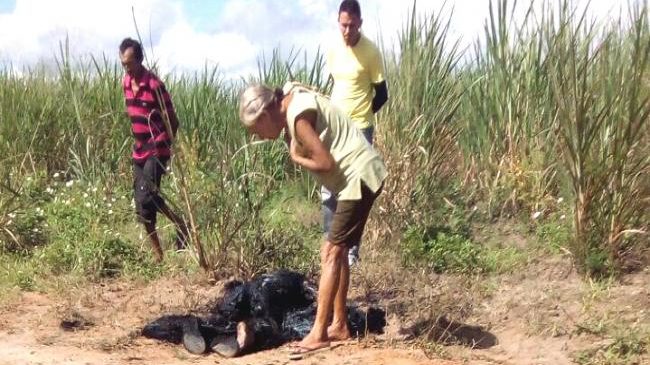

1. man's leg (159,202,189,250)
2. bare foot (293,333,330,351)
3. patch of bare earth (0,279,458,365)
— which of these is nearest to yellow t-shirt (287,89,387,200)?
bare foot (293,333,330,351)

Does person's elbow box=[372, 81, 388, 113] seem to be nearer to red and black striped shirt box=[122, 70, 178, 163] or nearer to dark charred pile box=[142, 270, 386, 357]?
dark charred pile box=[142, 270, 386, 357]

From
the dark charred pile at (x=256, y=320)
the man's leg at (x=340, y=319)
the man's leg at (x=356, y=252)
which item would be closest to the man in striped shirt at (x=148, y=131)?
the dark charred pile at (x=256, y=320)

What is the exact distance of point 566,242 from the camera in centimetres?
586

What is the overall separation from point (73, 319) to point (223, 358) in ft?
3.91

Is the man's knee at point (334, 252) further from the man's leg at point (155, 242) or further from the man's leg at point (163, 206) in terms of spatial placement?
the man's leg at point (155, 242)

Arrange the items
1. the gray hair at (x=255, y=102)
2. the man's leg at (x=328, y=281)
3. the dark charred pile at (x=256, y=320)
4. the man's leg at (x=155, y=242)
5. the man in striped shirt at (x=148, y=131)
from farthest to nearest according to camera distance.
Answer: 1. the man's leg at (x=155, y=242)
2. the man in striped shirt at (x=148, y=131)
3. the dark charred pile at (x=256, y=320)
4. the man's leg at (x=328, y=281)
5. the gray hair at (x=255, y=102)

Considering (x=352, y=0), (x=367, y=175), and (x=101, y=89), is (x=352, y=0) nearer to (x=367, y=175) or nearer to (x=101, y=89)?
(x=367, y=175)

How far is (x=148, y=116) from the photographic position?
6352mm

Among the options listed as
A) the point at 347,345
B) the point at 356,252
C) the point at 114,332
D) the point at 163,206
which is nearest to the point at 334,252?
the point at 347,345

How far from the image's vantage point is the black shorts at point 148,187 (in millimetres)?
6387

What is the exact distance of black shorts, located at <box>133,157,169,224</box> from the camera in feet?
21.0

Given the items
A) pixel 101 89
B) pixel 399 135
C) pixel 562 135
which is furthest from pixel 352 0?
pixel 101 89

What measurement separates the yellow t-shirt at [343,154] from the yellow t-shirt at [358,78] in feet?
4.24

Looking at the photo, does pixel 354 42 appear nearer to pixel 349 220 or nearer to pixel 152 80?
pixel 152 80
